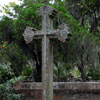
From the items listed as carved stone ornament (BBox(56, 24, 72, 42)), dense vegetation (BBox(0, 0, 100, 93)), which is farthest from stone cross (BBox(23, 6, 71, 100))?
dense vegetation (BBox(0, 0, 100, 93))

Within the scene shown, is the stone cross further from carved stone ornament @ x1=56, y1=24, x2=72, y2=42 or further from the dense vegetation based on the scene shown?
the dense vegetation

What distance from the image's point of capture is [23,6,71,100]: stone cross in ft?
17.3

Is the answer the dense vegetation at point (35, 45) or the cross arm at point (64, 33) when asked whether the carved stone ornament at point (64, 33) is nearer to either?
the cross arm at point (64, 33)

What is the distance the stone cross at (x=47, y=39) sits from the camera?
526cm

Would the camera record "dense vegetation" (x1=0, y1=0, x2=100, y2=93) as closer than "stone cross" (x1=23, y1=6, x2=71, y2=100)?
No

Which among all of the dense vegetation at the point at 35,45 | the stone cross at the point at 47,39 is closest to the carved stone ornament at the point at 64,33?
the stone cross at the point at 47,39

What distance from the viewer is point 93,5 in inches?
489

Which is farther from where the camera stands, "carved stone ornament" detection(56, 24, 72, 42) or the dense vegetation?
the dense vegetation

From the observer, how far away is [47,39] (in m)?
5.49

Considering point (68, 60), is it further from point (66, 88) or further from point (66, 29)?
point (66, 29)

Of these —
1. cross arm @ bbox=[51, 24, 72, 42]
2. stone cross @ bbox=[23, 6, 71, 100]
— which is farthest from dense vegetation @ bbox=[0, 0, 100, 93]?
cross arm @ bbox=[51, 24, 72, 42]

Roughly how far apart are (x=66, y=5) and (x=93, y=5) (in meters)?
1.54

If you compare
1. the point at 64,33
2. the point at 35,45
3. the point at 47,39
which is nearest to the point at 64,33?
the point at 64,33

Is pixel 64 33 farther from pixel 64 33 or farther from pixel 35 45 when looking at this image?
pixel 35 45
